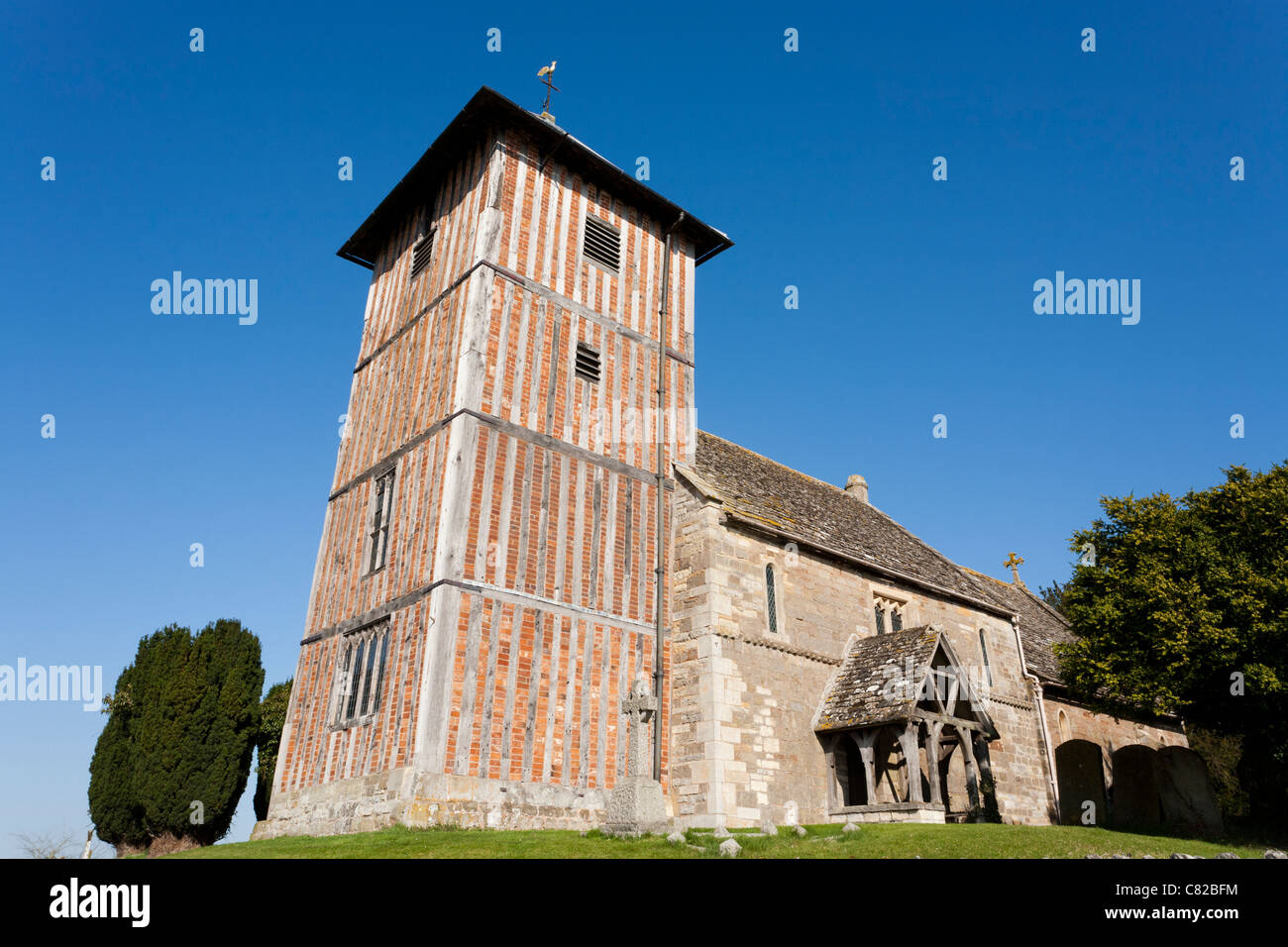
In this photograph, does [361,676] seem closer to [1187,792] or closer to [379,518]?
[379,518]

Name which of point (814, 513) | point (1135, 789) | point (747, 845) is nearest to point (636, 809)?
point (747, 845)

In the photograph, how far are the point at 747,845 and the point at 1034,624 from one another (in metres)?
24.4

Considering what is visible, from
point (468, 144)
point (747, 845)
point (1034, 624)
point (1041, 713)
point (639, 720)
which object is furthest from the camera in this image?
point (1034, 624)

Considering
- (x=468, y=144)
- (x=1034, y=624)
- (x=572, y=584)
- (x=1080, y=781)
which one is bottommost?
(x=1080, y=781)

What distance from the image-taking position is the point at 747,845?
12.5m

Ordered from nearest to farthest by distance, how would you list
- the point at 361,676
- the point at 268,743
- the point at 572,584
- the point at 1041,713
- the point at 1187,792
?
the point at 361,676, the point at 572,584, the point at 1187,792, the point at 268,743, the point at 1041,713

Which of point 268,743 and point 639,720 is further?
point 268,743

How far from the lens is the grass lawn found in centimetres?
1152

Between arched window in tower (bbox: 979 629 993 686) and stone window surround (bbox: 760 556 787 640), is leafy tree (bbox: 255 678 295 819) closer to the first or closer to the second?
stone window surround (bbox: 760 556 787 640)

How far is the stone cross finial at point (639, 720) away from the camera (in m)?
14.8

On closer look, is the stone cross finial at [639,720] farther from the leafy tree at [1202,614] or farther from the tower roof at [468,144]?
the tower roof at [468,144]
